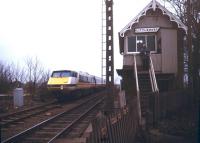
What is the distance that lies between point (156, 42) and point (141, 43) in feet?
3.09

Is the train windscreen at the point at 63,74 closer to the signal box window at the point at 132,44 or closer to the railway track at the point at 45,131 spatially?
the signal box window at the point at 132,44

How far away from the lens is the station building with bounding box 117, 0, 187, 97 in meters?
26.7

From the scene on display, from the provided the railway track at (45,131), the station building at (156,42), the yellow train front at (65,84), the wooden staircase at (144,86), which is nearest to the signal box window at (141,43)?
the station building at (156,42)

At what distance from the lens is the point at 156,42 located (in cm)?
2748

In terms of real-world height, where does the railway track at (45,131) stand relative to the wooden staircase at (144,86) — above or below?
below

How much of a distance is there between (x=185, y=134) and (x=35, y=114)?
8.93m

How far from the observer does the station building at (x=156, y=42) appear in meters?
26.7

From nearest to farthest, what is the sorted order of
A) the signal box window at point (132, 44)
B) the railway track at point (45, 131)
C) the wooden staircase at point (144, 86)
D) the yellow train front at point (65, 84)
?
the railway track at point (45, 131) < the wooden staircase at point (144, 86) < the signal box window at point (132, 44) < the yellow train front at point (65, 84)

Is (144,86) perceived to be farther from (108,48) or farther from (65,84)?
(65,84)

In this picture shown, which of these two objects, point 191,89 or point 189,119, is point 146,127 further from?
point 191,89

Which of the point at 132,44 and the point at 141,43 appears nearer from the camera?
the point at 141,43

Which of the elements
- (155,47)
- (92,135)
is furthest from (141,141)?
(155,47)

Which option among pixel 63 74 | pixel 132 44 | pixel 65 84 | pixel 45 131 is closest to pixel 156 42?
pixel 132 44

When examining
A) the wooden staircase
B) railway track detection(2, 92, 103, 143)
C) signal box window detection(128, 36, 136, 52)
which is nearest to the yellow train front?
signal box window detection(128, 36, 136, 52)
